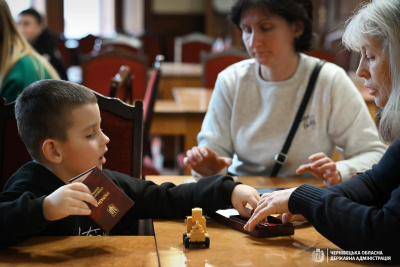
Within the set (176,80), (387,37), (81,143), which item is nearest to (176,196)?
(81,143)

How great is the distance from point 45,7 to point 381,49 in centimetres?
1032

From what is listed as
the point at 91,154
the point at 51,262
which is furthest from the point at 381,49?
the point at 51,262

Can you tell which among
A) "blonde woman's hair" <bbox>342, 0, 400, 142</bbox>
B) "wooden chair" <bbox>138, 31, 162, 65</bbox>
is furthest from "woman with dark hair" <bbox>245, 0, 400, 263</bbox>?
"wooden chair" <bbox>138, 31, 162, 65</bbox>

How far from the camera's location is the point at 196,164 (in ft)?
6.96

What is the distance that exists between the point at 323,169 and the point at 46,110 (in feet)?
3.02

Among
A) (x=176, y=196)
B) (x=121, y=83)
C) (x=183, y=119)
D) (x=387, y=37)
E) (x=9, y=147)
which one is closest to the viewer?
(x=387, y=37)

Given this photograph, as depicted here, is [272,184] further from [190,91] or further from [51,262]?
[190,91]

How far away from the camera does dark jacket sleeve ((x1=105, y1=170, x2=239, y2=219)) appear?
5.24 ft

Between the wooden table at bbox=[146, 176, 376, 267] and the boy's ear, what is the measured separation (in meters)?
0.30

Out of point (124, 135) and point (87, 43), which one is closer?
point (124, 135)

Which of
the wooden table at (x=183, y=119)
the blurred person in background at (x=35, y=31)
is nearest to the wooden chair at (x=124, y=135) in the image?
the wooden table at (x=183, y=119)

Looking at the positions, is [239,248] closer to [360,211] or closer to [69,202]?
[360,211]

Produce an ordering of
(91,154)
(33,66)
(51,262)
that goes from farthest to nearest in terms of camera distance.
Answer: (33,66)
(91,154)
(51,262)

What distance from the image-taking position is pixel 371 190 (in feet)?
5.13
